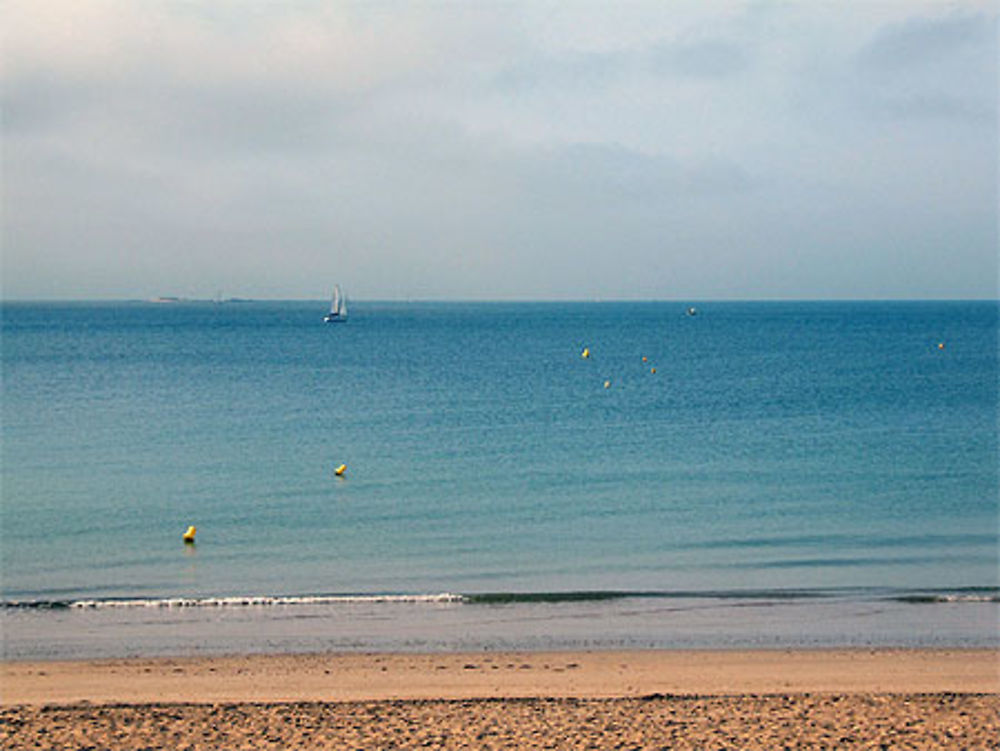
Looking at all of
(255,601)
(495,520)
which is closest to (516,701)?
(255,601)

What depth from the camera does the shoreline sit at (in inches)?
554

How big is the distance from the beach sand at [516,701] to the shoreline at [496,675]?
1.5 inches

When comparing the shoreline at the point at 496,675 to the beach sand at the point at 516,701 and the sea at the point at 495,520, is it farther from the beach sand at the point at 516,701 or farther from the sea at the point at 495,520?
the sea at the point at 495,520

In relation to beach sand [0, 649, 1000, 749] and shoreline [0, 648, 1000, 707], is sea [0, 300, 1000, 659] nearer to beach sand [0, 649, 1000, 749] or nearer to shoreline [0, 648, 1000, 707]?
shoreline [0, 648, 1000, 707]

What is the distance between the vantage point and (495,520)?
2548 centimetres

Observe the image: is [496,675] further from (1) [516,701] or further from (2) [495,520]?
(2) [495,520]

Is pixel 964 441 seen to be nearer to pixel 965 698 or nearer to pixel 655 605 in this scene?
pixel 655 605

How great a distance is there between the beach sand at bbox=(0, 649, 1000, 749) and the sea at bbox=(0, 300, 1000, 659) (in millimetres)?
1005

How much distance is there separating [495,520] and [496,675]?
34.8 ft

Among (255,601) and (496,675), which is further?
(255,601)

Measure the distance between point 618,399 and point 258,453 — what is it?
78.9ft

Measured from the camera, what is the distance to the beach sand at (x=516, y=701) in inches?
463

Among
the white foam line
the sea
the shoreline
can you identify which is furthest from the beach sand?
the white foam line

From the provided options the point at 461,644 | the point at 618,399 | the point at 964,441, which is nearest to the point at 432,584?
the point at 461,644
